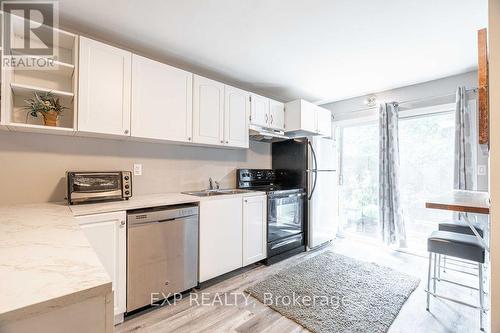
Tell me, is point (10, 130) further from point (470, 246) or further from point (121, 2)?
point (470, 246)

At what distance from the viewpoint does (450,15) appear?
71.8 inches

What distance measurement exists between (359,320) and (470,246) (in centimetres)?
101

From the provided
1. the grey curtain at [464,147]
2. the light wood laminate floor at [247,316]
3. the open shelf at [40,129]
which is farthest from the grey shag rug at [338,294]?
the open shelf at [40,129]

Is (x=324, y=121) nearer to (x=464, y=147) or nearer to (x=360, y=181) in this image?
(x=360, y=181)

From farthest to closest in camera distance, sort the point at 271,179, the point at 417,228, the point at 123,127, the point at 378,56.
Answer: the point at 271,179
the point at 417,228
the point at 378,56
the point at 123,127

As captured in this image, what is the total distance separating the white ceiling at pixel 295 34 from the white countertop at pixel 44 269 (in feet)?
5.45

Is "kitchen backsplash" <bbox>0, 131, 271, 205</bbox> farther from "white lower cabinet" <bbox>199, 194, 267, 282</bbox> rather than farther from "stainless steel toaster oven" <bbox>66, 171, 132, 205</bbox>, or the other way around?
"white lower cabinet" <bbox>199, 194, 267, 282</bbox>

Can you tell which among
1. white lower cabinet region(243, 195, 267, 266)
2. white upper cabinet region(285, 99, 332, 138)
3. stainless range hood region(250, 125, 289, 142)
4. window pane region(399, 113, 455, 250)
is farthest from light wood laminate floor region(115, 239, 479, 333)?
white upper cabinet region(285, 99, 332, 138)

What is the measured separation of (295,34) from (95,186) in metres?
2.19

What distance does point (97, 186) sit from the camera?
1896 millimetres

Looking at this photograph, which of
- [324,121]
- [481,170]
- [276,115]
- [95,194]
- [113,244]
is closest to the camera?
[113,244]

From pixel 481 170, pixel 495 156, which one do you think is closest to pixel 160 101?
pixel 495 156

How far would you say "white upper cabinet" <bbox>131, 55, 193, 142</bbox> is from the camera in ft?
6.99

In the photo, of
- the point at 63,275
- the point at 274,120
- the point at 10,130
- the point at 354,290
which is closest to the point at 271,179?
the point at 274,120
